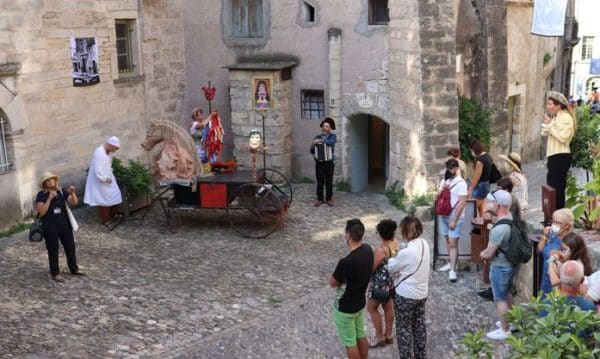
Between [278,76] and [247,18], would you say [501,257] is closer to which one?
[278,76]

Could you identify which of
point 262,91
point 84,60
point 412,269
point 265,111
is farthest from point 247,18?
point 412,269

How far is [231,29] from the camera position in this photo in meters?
14.7

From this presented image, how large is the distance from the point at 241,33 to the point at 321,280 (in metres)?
7.33

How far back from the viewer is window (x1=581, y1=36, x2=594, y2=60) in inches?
1460

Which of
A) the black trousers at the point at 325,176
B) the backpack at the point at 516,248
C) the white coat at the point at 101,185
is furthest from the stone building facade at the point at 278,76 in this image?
the backpack at the point at 516,248

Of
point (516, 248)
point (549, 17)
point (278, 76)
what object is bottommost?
point (516, 248)

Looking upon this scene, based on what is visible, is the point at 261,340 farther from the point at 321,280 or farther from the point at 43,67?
the point at 43,67

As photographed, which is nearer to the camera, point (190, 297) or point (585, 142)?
point (190, 297)

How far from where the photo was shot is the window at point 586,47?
122 feet

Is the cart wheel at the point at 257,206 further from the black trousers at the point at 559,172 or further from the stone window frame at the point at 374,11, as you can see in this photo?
the stone window frame at the point at 374,11

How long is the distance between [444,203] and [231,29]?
770 centimetres

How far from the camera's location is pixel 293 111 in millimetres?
14438

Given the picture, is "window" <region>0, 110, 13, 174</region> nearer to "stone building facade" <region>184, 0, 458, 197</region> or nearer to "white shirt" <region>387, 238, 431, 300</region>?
"stone building facade" <region>184, 0, 458, 197</region>

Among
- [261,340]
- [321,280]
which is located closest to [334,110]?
[321,280]
